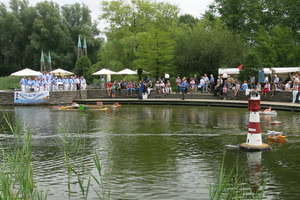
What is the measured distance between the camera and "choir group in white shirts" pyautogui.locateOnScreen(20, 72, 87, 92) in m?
36.8

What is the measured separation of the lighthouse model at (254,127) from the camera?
13.6 meters

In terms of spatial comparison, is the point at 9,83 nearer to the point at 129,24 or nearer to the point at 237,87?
the point at 129,24

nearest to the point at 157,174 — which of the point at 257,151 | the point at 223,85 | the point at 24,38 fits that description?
the point at 257,151

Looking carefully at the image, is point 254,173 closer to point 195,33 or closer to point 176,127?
point 176,127

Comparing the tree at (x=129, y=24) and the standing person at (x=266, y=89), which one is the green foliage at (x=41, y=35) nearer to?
the tree at (x=129, y=24)

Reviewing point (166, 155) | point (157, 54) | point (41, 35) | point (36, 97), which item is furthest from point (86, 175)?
point (41, 35)

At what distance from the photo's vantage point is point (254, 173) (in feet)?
36.9

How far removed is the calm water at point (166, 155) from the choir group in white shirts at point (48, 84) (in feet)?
43.5

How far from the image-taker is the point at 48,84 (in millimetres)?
37219

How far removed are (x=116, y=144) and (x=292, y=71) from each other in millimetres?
26555

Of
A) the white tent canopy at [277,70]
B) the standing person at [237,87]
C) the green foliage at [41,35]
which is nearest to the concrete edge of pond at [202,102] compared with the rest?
the standing person at [237,87]

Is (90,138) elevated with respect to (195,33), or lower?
lower

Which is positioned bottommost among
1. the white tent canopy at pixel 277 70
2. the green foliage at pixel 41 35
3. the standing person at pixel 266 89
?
the standing person at pixel 266 89

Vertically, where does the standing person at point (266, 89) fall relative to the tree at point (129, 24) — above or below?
below
